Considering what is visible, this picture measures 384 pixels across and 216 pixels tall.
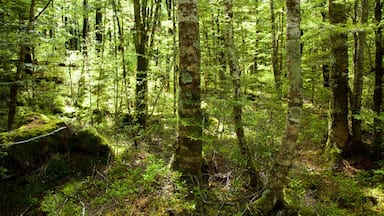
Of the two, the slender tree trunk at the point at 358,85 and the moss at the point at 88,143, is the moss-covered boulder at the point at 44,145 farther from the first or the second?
the slender tree trunk at the point at 358,85

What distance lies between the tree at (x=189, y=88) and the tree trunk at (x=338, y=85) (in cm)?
463

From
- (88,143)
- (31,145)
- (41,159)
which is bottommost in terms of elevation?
(41,159)

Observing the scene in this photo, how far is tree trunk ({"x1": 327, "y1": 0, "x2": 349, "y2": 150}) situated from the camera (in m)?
7.93

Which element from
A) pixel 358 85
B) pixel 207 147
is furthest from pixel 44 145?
pixel 358 85

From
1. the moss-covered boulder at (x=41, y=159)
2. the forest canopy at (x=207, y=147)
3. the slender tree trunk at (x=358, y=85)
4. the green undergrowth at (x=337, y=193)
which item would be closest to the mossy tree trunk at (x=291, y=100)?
the forest canopy at (x=207, y=147)

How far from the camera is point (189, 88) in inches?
194

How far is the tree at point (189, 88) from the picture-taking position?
479cm

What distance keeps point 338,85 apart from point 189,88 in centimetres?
503

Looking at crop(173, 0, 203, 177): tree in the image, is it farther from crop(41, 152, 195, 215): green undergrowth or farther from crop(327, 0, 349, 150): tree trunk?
crop(327, 0, 349, 150): tree trunk

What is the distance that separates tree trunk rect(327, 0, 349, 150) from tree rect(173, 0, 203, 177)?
15.2 feet

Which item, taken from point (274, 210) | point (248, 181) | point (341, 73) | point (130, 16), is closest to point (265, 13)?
point (130, 16)

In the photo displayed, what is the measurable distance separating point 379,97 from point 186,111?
17.4ft

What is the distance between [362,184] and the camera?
Answer: 6.71 metres

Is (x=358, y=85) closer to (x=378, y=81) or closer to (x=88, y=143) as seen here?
(x=378, y=81)
